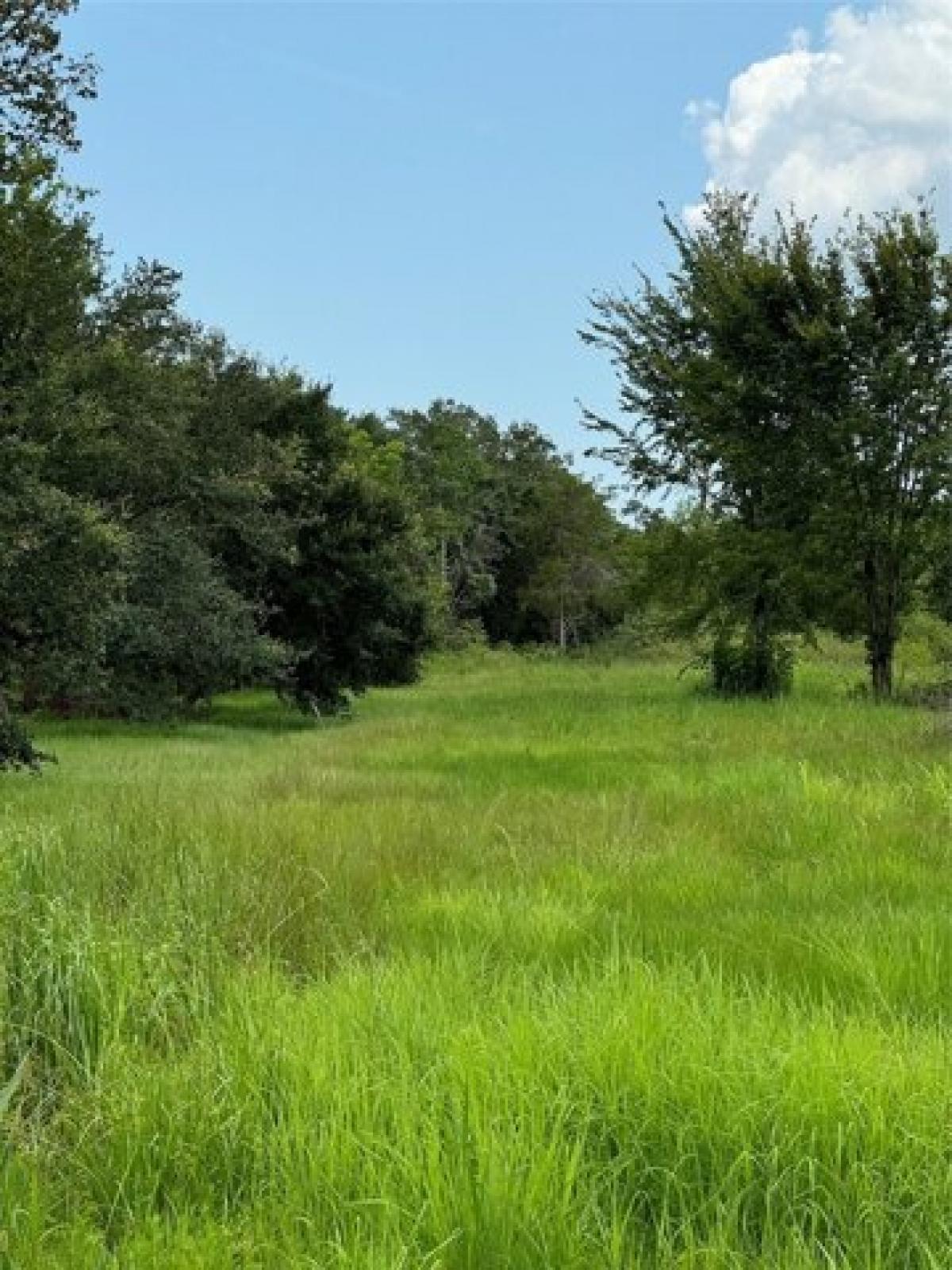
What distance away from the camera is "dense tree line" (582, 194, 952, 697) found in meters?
18.8

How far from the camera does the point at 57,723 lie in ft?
88.2

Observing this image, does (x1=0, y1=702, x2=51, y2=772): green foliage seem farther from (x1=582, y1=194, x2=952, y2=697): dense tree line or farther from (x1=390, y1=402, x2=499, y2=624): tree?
(x1=390, y1=402, x2=499, y2=624): tree

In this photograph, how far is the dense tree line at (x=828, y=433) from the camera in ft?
Answer: 61.7

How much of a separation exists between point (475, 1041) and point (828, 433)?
1717cm

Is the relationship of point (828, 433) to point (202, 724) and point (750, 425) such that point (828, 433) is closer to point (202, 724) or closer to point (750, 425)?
point (750, 425)

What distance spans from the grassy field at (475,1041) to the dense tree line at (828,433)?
12.6m

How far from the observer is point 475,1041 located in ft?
10.9

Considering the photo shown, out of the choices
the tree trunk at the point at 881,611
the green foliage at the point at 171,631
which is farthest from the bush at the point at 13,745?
the tree trunk at the point at 881,611

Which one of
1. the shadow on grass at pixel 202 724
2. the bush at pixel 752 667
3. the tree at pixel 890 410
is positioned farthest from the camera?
the shadow on grass at pixel 202 724

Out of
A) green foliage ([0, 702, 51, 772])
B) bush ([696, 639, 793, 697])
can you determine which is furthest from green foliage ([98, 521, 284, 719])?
green foliage ([0, 702, 51, 772])

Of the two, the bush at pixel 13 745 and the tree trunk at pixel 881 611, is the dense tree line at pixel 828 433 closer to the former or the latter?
the tree trunk at pixel 881 611

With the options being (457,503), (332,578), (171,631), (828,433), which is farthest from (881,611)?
(457,503)

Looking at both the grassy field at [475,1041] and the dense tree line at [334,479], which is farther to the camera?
the dense tree line at [334,479]

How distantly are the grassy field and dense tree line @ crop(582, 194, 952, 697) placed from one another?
12646 mm
